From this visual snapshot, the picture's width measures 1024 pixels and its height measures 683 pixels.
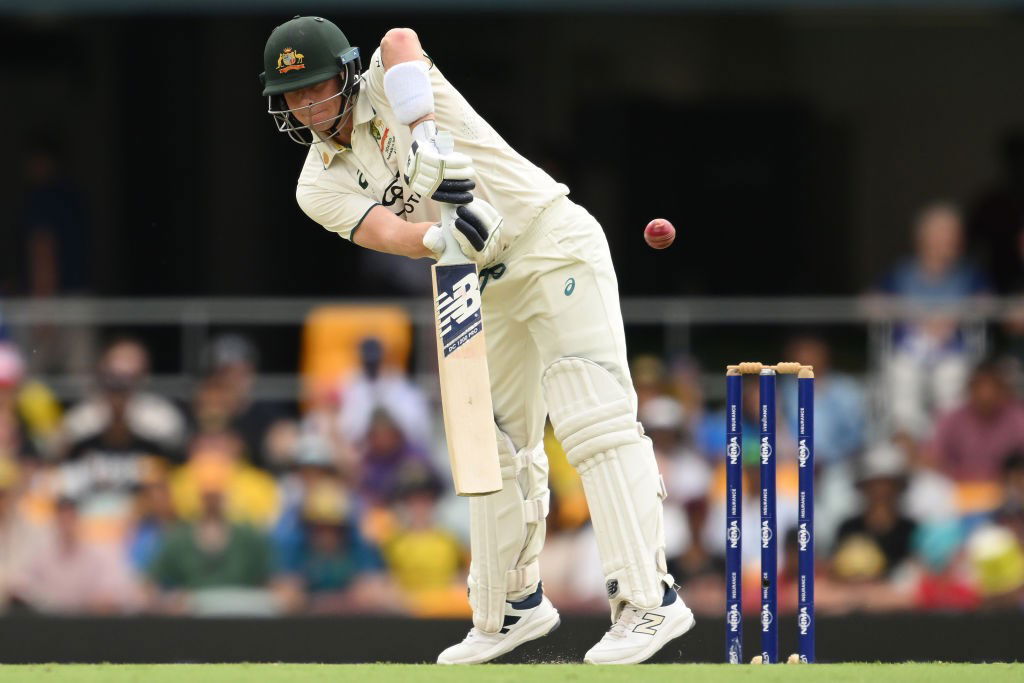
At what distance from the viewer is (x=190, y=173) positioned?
9.62 metres

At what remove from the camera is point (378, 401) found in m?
6.88

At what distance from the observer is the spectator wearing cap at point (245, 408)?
6.89 m

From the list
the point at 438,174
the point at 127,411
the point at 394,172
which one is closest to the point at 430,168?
the point at 438,174

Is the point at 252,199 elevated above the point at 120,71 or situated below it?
below

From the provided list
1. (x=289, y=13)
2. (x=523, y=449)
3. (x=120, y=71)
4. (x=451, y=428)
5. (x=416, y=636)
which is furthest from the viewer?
(x=120, y=71)

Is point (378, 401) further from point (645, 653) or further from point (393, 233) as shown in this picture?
point (645, 653)

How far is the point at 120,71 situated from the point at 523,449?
236 inches

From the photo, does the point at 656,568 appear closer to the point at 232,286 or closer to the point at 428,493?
the point at 428,493

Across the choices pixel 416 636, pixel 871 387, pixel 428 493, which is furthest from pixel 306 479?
pixel 871 387

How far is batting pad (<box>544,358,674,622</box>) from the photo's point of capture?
3.87m

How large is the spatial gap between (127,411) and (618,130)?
159 inches

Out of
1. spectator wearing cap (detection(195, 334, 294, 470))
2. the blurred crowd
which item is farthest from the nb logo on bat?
spectator wearing cap (detection(195, 334, 294, 470))

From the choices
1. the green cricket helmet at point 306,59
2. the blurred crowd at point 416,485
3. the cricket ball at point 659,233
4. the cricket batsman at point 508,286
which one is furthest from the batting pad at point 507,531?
the blurred crowd at point 416,485

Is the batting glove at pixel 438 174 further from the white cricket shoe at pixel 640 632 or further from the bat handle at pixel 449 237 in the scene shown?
the white cricket shoe at pixel 640 632
